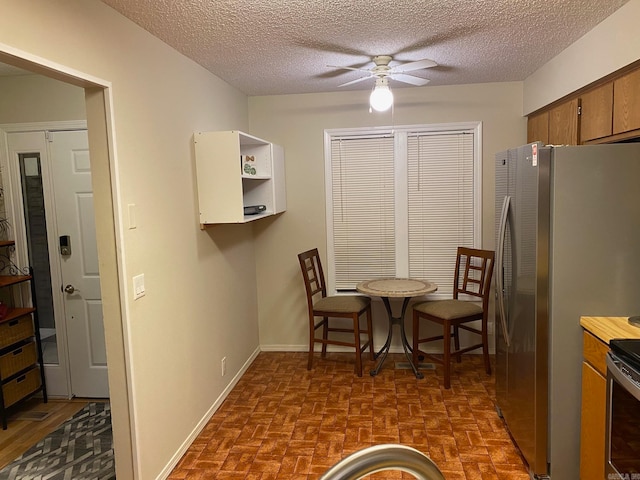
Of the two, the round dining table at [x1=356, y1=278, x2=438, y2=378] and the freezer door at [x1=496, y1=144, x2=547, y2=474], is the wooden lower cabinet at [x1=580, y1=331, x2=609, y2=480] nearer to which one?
the freezer door at [x1=496, y1=144, x2=547, y2=474]

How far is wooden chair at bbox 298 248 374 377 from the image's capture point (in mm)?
3838

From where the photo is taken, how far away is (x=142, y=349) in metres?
2.36

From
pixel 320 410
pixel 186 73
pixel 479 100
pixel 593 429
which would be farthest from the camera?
pixel 479 100

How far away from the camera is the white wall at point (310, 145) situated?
407cm

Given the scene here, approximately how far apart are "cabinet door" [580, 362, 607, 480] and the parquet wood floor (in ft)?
1.24

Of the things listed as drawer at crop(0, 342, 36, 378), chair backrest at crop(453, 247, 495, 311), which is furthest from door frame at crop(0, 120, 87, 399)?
chair backrest at crop(453, 247, 495, 311)

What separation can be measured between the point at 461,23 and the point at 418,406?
2507 mm

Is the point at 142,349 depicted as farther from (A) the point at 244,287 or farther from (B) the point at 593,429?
(B) the point at 593,429

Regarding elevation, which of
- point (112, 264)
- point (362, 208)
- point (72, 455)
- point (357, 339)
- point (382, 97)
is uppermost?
point (382, 97)

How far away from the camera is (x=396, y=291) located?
12.2 feet

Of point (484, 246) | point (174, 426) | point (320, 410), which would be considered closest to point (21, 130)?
point (174, 426)

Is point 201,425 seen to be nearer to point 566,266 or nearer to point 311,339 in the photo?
point 311,339

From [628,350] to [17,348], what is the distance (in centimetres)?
363

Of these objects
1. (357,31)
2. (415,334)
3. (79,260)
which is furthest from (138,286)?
(415,334)
